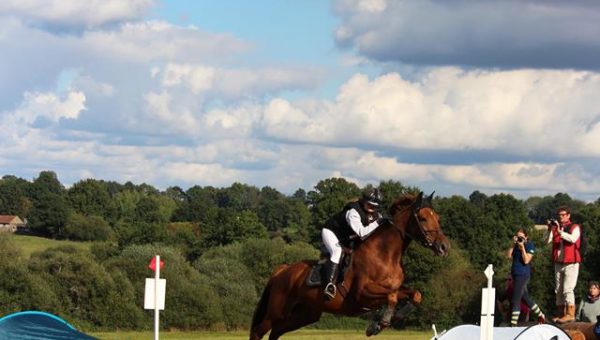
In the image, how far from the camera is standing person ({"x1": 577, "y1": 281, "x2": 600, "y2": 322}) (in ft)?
59.3

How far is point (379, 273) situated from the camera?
1745 centimetres

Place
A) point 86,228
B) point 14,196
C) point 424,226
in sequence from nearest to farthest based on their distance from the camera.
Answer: point 424,226 < point 86,228 < point 14,196

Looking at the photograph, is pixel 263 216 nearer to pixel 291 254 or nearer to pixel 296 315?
pixel 291 254

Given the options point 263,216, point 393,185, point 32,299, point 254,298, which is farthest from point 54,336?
point 263,216

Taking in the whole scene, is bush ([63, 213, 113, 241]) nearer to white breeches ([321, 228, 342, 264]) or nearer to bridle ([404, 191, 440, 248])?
white breeches ([321, 228, 342, 264])

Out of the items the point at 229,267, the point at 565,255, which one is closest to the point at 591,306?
the point at 565,255

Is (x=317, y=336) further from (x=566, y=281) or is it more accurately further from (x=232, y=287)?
(x=232, y=287)

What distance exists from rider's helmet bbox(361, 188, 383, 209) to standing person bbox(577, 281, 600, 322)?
3.95 m

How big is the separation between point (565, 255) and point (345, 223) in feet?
12.8

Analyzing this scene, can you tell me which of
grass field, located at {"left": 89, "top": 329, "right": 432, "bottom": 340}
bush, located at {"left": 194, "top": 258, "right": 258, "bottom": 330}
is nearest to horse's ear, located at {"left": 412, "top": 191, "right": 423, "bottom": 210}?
grass field, located at {"left": 89, "top": 329, "right": 432, "bottom": 340}

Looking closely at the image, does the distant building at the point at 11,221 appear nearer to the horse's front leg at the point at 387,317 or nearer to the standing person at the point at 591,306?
the horse's front leg at the point at 387,317

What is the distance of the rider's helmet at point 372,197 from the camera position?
1797 cm

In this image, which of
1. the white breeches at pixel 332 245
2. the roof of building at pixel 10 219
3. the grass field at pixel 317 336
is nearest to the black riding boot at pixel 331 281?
the white breeches at pixel 332 245

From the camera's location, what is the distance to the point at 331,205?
78.3 meters
